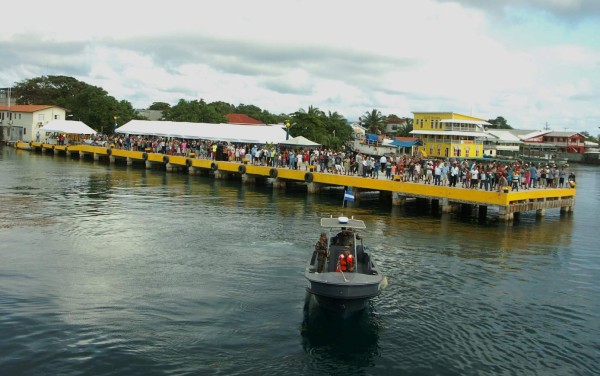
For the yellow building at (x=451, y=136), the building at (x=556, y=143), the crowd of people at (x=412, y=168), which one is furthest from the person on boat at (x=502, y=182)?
the building at (x=556, y=143)

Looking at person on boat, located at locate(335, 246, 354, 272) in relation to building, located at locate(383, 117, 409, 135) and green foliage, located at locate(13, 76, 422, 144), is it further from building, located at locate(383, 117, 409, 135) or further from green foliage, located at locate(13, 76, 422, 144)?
building, located at locate(383, 117, 409, 135)

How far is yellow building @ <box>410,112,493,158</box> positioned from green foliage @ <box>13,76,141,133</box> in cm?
5125

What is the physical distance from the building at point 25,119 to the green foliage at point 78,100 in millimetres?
4997

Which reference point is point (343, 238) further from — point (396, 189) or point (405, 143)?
point (405, 143)

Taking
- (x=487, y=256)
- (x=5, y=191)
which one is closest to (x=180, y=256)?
(x=487, y=256)

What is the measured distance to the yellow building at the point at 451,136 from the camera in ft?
A: 306

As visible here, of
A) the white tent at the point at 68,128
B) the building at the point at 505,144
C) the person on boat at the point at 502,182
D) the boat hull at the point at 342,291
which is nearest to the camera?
the boat hull at the point at 342,291

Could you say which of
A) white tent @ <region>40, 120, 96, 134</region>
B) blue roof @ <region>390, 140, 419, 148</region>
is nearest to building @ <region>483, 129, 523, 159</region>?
blue roof @ <region>390, 140, 419, 148</region>

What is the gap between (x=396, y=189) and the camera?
39344mm

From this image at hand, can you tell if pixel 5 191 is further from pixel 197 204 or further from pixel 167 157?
pixel 167 157

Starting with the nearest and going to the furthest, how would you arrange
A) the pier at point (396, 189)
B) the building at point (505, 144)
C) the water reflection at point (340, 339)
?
the water reflection at point (340, 339), the pier at point (396, 189), the building at point (505, 144)

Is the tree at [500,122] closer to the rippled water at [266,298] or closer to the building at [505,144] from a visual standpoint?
the building at [505,144]

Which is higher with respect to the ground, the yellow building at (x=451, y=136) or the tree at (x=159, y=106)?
the tree at (x=159, y=106)

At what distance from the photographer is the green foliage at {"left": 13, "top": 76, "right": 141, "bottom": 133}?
316 feet
